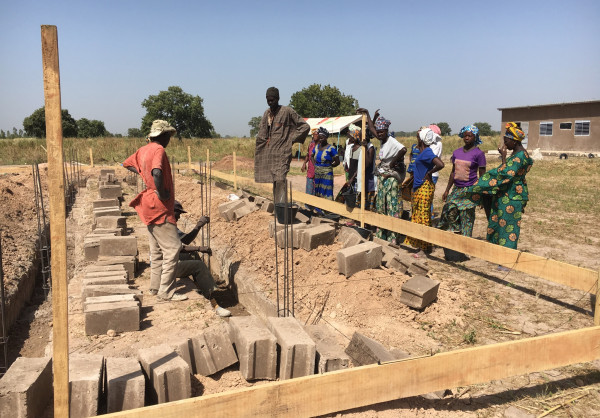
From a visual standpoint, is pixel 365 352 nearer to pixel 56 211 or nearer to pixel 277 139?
pixel 56 211

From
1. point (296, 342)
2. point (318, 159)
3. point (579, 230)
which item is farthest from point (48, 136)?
point (579, 230)

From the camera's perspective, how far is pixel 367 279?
16.3 feet

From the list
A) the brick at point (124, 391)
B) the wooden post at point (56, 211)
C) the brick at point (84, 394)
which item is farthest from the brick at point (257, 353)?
the wooden post at point (56, 211)

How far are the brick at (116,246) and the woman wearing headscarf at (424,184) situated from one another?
11.9 ft

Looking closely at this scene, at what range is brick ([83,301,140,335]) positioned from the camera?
12.7 feet

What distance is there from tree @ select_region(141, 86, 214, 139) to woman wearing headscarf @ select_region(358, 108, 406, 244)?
51.2 metres

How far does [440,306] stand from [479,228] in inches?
179

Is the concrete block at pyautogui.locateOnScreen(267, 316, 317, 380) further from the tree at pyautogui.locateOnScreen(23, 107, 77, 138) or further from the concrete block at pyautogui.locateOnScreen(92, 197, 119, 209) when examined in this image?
the tree at pyautogui.locateOnScreen(23, 107, 77, 138)

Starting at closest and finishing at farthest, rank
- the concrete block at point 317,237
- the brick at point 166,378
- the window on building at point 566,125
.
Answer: the brick at point 166,378
the concrete block at point 317,237
the window on building at point 566,125

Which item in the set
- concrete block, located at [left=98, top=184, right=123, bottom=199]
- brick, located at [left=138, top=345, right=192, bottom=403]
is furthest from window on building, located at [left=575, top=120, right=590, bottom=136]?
brick, located at [left=138, top=345, right=192, bottom=403]

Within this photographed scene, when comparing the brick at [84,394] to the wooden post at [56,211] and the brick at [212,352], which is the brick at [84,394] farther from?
the brick at [212,352]

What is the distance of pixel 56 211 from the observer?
2172mm

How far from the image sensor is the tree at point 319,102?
57781 mm

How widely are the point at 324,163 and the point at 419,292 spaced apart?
356 cm
